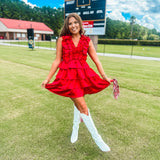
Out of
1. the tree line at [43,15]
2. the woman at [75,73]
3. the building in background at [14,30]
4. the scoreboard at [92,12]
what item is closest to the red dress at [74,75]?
the woman at [75,73]

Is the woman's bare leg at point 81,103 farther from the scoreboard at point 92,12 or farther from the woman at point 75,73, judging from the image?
the scoreboard at point 92,12

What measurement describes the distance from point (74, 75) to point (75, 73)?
3cm

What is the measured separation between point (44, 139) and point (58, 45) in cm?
148

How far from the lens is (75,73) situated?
209 centimetres

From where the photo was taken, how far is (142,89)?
16.7 feet

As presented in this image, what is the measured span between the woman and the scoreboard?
11137 millimetres

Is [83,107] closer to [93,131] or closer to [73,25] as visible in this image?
[93,131]

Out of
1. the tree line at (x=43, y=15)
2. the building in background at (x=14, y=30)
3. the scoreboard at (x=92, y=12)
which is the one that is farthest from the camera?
the tree line at (x=43, y=15)

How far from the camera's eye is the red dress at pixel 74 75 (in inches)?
81.0

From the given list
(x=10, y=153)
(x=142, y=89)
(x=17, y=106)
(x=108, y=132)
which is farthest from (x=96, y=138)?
(x=142, y=89)

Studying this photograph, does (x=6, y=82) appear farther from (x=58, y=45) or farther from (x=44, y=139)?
(x=58, y=45)

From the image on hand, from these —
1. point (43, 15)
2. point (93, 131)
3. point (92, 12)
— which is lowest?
point (93, 131)

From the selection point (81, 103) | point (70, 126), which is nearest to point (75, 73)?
point (81, 103)

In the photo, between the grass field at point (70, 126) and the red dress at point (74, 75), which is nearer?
the red dress at point (74, 75)
